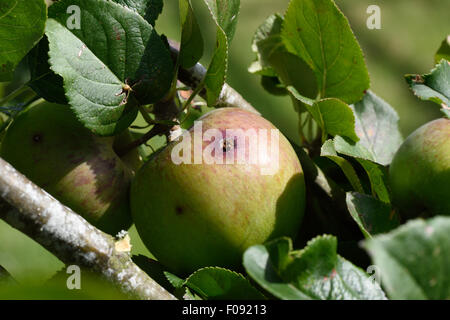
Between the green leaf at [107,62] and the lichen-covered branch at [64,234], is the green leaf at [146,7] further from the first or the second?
the lichen-covered branch at [64,234]

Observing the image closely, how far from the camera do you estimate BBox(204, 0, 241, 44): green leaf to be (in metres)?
0.45

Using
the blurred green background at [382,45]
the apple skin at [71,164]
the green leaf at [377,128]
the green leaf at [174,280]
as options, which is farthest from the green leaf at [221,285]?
the blurred green background at [382,45]

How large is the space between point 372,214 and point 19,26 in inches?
11.1

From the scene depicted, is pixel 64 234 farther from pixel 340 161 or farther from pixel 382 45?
pixel 382 45

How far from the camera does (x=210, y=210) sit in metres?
0.43

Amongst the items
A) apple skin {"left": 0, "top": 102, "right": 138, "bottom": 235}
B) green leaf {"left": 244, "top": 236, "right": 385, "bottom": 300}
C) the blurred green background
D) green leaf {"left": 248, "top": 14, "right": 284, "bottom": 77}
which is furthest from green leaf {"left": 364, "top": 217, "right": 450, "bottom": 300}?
the blurred green background

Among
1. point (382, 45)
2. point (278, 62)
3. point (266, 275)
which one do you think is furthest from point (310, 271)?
point (382, 45)

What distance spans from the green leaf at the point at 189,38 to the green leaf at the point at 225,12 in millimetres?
20

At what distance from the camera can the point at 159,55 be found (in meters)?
0.47

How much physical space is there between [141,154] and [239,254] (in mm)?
184

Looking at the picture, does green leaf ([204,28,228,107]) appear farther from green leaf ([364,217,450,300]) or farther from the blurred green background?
the blurred green background

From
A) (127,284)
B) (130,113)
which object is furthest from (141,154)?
(127,284)

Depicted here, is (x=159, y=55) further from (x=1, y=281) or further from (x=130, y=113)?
(x=1, y=281)

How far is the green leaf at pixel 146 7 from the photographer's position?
0.48m
